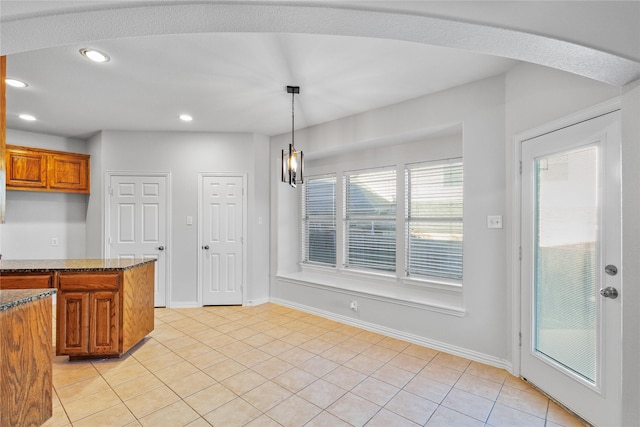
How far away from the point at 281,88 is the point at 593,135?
2555mm

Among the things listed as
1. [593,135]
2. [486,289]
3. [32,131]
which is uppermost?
→ [32,131]

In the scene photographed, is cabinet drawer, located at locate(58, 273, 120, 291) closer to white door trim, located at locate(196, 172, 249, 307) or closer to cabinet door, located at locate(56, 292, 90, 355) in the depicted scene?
cabinet door, located at locate(56, 292, 90, 355)

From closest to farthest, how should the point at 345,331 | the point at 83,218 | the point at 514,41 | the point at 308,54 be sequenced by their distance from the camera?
the point at 514,41 → the point at 308,54 → the point at 345,331 → the point at 83,218

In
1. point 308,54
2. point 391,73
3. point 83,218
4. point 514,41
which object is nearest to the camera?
point 514,41

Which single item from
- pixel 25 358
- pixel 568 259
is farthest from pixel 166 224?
pixel 568 259

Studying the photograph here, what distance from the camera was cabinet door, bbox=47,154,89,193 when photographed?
4555 mm

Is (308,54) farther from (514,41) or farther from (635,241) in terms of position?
(635,241)

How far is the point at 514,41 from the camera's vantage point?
4.39ft

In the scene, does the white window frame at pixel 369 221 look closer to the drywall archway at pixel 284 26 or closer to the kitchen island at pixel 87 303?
the drywall archway at pixel 284 26

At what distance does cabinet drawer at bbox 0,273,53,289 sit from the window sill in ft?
8.96

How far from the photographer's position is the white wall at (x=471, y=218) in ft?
8.98

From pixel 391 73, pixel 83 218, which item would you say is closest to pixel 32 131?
pixel 83 218

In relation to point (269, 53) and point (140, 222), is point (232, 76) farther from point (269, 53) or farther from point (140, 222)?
point (140, 222)

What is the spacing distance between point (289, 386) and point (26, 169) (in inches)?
195
